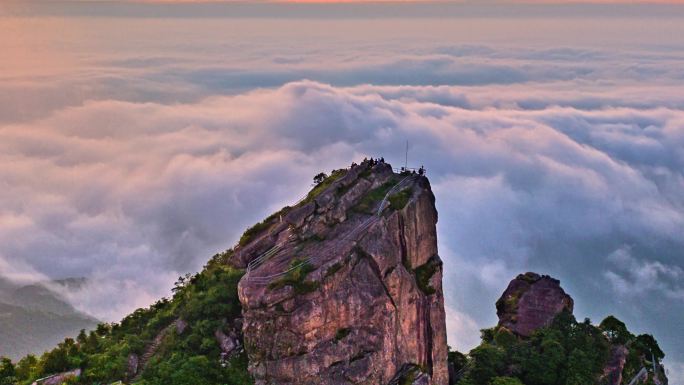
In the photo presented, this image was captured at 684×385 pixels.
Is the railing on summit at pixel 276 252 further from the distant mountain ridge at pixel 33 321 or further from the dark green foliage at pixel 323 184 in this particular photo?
the distant mountain ridge at pixel 33 321

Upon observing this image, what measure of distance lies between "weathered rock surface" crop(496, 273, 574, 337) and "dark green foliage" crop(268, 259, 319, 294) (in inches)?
1090

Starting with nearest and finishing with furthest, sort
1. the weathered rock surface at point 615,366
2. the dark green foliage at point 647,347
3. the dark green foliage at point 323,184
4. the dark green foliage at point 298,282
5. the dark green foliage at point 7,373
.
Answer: the dark green foliage at point 298,282, the dark green foliage at point 7,373, the dark green foliage at point 323,184, the weathered rock surface at point 615,366, the dark green foliage at point 647,347

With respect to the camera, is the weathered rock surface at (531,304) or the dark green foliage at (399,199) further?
the weathered rock surface at (531,304)

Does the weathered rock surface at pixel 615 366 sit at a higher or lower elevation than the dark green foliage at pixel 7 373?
higher

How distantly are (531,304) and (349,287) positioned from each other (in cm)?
2859

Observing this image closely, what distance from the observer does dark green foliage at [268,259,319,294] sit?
1842 inches

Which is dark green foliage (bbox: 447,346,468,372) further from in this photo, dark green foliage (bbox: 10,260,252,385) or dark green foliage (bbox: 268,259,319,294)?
dark green foliage (bbox: 10,260,252,385)

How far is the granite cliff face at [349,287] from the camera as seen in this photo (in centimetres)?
4638

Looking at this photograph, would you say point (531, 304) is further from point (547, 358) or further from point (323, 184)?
point (323, 184)

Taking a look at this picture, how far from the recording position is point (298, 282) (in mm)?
47031

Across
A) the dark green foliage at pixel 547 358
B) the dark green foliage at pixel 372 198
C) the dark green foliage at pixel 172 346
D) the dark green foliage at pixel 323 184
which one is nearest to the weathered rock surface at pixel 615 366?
the dark green foliage at pixel 547 358

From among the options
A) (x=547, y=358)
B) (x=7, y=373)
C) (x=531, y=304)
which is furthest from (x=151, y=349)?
(x=531, y=304)

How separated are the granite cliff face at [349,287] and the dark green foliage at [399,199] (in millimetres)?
72

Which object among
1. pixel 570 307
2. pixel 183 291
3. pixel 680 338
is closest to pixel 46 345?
pixel 183 291
